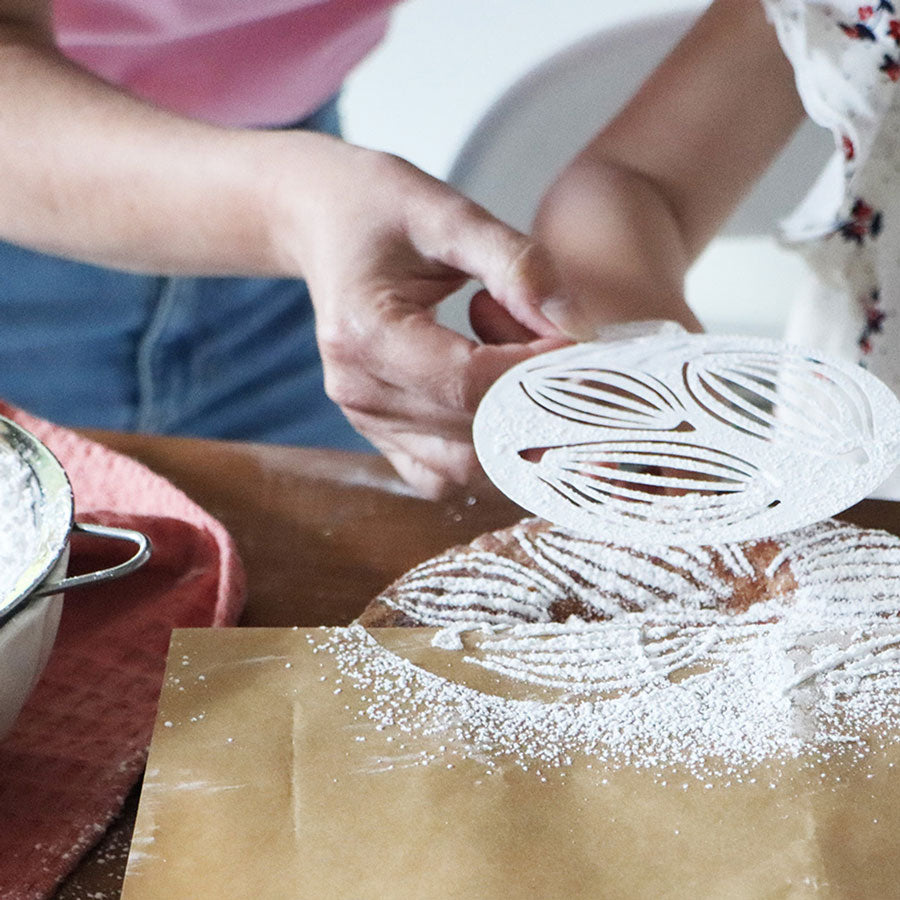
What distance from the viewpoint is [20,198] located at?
0.67m

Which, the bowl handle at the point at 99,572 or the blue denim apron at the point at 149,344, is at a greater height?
the bowl handle at the point at 99,572

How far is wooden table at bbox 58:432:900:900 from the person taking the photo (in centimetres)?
52

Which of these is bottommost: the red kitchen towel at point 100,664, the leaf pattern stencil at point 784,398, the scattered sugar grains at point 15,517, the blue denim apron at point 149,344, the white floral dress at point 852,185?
the blue denim apron at point 149,344

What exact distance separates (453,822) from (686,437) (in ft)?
0.76

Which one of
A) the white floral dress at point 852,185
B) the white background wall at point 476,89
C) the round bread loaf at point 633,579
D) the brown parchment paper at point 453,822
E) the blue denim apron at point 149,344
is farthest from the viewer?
the white background wall at point 476,89

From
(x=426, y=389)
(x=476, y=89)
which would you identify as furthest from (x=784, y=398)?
(x=476, y=89)

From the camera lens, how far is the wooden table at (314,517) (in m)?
0.52

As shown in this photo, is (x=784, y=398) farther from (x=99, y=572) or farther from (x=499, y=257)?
(x=99, y=572)

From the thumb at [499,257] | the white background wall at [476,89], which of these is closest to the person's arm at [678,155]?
the thumb at [499,257]

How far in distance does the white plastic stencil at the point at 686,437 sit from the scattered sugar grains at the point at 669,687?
48 mm

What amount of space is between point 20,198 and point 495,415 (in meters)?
0.33

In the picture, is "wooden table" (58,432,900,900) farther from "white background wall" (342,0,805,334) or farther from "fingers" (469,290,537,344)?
"white background wall" (342,0,805,334)

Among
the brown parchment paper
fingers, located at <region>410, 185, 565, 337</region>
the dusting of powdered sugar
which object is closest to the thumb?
fingers, located at <region>410, 185, 565, 337</region>

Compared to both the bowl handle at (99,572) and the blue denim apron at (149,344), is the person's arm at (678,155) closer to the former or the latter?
the blue denim apron at (149,344)
